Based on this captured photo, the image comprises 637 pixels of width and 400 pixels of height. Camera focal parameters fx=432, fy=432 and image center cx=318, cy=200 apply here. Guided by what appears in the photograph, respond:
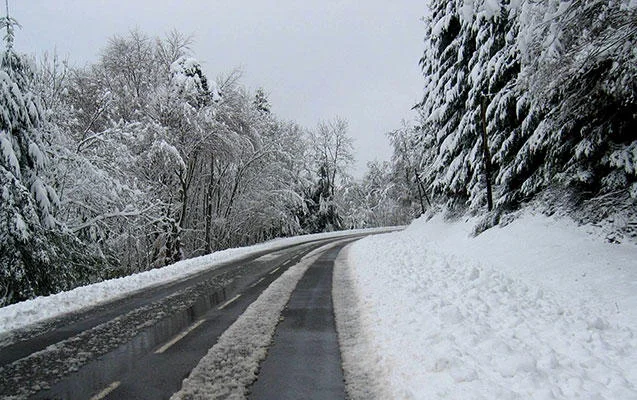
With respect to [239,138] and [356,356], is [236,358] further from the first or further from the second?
[239,138]

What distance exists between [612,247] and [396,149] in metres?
41.5

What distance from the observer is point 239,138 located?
26922 mm

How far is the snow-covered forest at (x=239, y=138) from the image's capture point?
9000 mm

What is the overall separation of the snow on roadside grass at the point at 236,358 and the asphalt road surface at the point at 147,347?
0.15 metres

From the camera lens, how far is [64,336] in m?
7.24

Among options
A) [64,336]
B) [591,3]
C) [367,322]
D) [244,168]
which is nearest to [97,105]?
[244,168]

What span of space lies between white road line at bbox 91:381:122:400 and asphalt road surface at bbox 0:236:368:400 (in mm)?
11

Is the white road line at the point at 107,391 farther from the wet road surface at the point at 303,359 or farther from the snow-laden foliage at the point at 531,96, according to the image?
the snow-laden foliage at the point at 531,96

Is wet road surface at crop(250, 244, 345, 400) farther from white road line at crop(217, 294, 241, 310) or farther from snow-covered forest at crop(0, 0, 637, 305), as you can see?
snow-covered forest at crop(0, 0, 637, 305)

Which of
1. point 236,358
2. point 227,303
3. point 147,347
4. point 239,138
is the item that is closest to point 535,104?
point 227,303

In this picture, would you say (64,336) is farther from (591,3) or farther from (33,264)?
(591,3)

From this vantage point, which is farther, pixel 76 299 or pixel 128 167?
pixel 128 167

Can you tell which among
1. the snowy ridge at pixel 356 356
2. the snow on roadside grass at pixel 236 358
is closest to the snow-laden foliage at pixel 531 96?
the snowy ridge at pixel 356 356

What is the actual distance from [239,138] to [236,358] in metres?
22.2
